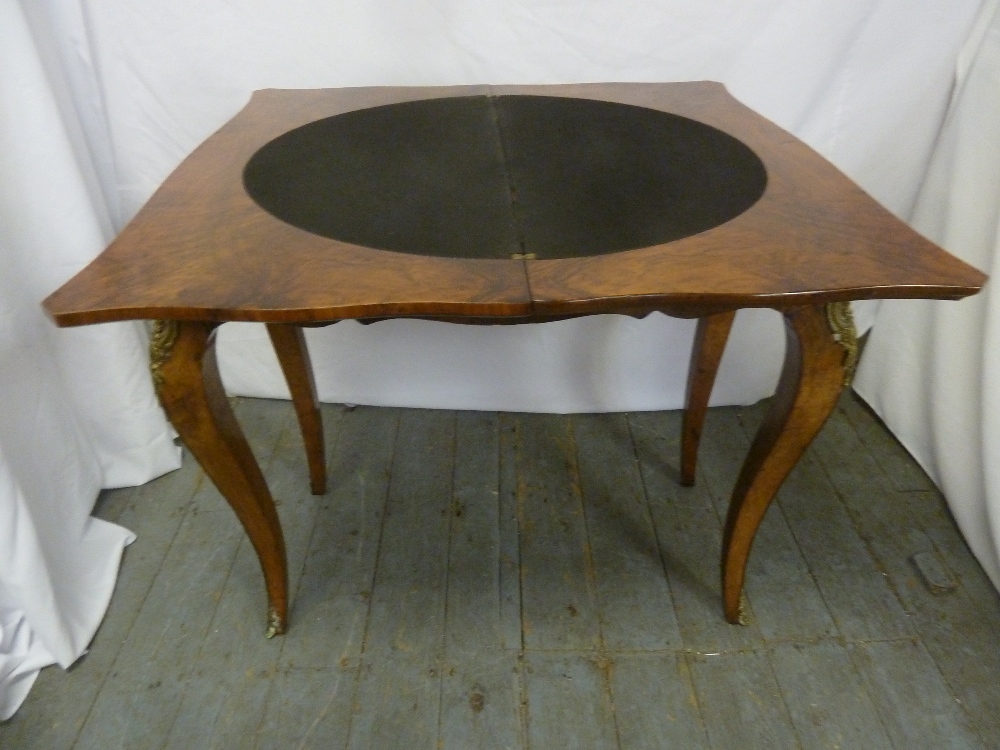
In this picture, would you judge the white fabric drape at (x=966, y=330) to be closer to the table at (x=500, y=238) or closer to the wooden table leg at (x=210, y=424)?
the table at (x=500, y=238)

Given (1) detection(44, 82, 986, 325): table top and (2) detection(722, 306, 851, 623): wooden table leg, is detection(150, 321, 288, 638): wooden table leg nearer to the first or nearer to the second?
(1) detection(44, 82, 986, 325): table top

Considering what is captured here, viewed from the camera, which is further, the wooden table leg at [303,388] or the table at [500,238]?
the wooden table leg at [303,388]

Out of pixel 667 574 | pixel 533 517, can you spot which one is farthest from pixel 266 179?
pixel 667 574

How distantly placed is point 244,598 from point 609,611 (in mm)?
641

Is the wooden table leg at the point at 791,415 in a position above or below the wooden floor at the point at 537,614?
above

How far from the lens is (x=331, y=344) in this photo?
1647mm

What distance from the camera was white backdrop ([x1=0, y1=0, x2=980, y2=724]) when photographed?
3.79 ft

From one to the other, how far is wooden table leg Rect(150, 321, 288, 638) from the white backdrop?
1.19 feet

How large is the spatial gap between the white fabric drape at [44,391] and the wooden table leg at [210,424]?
34 centimetres

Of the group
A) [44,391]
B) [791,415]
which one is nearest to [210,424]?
[44,391]

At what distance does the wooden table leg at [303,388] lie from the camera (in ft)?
4.06

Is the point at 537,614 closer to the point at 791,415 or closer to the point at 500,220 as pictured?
the point at 791,415

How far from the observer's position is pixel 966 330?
4.46ft

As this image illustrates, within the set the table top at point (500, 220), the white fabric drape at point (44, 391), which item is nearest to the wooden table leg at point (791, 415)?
the table top at point (500, 220)
